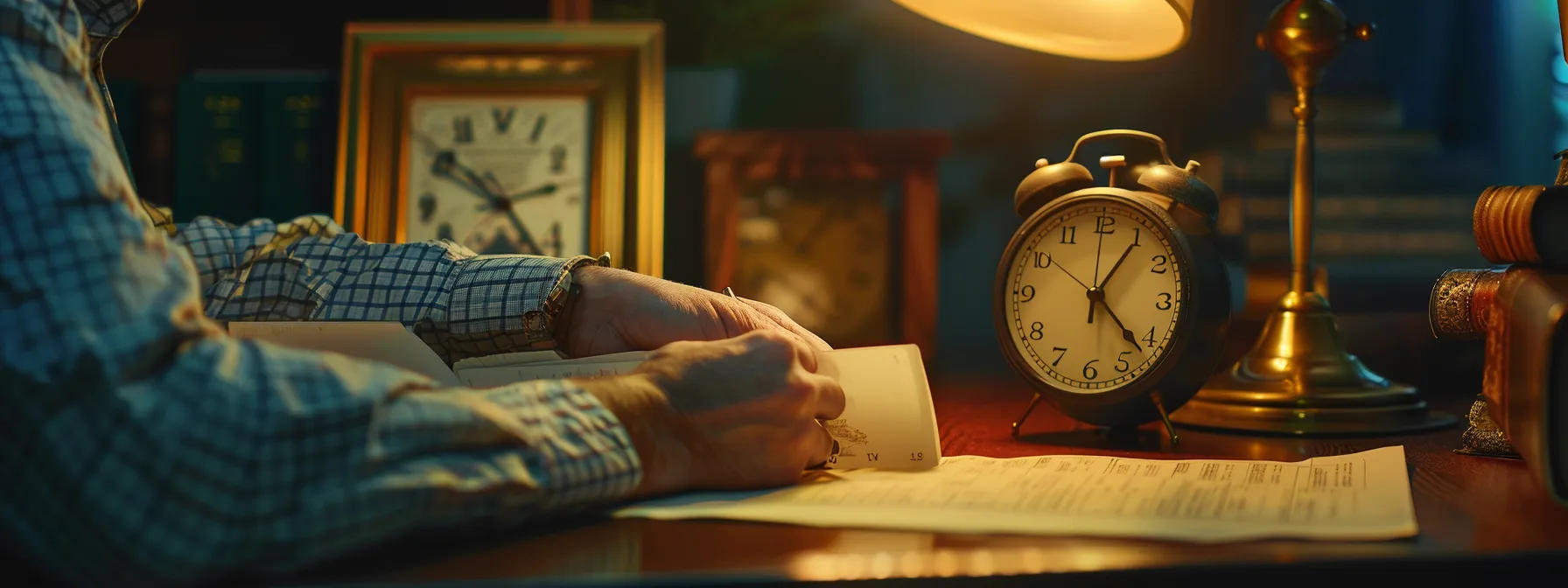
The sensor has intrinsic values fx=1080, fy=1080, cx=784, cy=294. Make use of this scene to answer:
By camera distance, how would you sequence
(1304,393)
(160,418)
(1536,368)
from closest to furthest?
(160,418), (1536,368), (1304,393)

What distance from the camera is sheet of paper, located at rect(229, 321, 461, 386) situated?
0.77 metres

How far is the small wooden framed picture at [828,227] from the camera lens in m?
1.97

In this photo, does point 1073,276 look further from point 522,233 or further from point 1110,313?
point 522,233

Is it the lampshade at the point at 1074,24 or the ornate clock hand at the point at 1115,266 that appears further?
the lampshade at the point at 1074,24

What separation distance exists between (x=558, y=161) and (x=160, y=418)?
154 centimetres

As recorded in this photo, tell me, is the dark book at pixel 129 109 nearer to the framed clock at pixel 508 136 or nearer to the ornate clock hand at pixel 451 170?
the framed clock at pixel 508 136

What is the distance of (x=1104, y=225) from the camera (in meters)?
1.00

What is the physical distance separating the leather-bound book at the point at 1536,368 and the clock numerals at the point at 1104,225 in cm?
32

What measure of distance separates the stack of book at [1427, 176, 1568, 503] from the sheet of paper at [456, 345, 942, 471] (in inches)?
14.1

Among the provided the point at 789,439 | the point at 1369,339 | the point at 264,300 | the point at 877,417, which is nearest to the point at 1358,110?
the point at 1369,339

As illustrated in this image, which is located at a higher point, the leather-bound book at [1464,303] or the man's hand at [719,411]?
the leather-bound book at [1464,303]

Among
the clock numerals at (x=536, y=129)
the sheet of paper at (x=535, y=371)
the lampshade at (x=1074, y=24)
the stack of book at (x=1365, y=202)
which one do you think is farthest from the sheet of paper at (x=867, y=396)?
the stack of book at (x=1365, y=202)

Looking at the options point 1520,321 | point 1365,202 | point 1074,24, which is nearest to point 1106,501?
point 1520,321

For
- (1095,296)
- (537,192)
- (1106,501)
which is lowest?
(1106,501)
